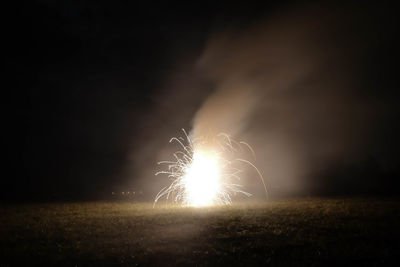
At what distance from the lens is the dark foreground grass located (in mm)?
13656

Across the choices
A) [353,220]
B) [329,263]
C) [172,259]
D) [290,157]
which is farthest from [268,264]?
[290,157]

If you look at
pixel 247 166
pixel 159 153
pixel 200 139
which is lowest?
pixel 200 139

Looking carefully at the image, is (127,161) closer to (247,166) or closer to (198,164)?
(247,166)

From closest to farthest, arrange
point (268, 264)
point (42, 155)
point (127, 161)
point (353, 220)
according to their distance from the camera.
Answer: point (268, 264), point (353, 220), point (127, 161), point (42, 155)

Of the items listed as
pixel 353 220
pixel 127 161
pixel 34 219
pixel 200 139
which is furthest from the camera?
pixel 127 161

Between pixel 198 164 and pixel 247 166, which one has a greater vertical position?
pixel 247 166

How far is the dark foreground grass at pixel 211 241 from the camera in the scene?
1366 cm

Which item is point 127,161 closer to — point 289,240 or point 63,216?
point 63,216

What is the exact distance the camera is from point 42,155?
105 m

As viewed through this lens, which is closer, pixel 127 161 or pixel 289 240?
pixel 289 240

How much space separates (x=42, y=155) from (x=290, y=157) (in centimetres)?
6244

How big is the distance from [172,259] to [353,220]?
11154 mm

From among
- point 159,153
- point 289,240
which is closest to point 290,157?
point 159,153

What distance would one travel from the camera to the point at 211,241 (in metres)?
16.3
